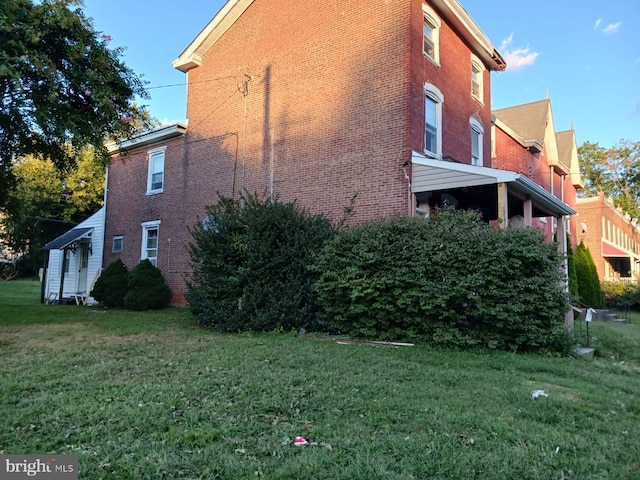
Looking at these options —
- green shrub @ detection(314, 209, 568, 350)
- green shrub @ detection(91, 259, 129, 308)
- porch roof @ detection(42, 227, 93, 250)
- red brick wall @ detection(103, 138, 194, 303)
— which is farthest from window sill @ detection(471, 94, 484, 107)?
porch roof @ detection(42, 227, 93, 250)

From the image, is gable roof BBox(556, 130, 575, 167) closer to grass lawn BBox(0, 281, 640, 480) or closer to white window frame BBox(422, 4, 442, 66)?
white window frame BBox(422, 4, 442, 66)

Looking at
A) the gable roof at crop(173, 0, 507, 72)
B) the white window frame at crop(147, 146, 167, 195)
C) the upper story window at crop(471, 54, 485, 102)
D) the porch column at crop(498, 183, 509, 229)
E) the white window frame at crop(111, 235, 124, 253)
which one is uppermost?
the gable roof at crop(173, 0, 507, 72)

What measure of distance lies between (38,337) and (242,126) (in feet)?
26.9

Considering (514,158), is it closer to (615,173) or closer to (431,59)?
(431,59)

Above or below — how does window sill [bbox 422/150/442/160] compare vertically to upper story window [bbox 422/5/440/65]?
below

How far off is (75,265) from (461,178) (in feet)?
50.8

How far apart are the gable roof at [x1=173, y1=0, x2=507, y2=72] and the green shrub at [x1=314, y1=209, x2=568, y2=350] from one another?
22.5ft

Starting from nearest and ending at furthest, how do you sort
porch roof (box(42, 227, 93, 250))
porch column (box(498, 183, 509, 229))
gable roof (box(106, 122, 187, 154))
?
porch column (box(498, 183, 509, 229)) → gable roof (box(106, 122, 187, 154)) → porch roof (box(42, 227, 93, 250))

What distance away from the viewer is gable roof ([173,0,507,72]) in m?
12.3

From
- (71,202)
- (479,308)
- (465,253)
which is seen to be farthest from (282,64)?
(71,202)

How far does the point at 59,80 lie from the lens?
8.53 meters

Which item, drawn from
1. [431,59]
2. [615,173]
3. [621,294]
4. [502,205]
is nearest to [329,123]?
Answer: [431,59]

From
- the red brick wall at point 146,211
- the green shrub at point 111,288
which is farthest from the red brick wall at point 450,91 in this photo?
the green shrub at point 111,288

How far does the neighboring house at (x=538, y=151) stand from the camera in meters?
17.4
